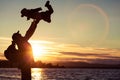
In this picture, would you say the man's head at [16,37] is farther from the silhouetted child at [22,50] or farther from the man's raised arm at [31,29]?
the man's raised arm at [31,29]

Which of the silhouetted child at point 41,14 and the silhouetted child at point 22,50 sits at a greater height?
the silhouetted child at point 41,14

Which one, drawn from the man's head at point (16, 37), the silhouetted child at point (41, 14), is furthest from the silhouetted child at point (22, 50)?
the silhouetted child at point (41, 14)

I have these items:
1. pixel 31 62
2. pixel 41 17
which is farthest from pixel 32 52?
pixel 41 17

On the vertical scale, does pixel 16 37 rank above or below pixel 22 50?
above

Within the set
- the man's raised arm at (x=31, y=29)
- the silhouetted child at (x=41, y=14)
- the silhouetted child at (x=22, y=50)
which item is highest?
the silhouetted child at (x=41, y=14)

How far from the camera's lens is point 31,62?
955 cm

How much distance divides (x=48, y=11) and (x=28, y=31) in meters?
0.76

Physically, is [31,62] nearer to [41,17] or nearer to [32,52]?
[32,52]

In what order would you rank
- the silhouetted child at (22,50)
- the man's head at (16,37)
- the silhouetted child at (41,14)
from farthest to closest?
1. the man's head at (16,37)
2. the silhouetted child at (41,14)
3. the silhouetted child at (22,50)

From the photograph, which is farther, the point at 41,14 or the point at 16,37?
the point at 16,37

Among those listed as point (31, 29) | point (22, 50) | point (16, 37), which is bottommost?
point (22, 50)

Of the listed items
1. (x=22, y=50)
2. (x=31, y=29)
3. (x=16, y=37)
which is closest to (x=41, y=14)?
(x=31, y=29)

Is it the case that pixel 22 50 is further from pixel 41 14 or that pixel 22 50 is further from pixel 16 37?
pixel 41 14

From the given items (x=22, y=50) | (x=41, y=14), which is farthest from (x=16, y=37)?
(x=41, y=14)
